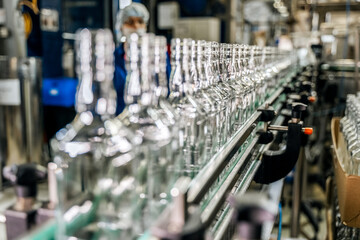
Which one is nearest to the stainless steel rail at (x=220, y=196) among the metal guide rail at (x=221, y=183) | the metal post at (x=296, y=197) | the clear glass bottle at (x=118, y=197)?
the metal guide rail at (x=221, y=183)

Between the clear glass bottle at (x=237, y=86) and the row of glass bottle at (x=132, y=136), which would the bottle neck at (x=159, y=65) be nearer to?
the row of glass bottle at (x=132, y=136)

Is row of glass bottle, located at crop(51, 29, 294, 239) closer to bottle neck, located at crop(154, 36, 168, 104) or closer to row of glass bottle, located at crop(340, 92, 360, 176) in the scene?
bottle neck, located at crop(154, 36, 168, 104)

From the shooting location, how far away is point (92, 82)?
2.09 feet

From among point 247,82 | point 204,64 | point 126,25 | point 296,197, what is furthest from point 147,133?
point 126,25

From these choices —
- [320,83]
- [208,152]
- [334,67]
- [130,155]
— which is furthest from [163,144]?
[334,67]

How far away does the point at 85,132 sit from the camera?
0.64 m

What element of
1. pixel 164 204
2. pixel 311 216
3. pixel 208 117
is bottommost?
pixel 311 216

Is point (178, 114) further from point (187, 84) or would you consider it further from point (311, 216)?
point (311, 216)

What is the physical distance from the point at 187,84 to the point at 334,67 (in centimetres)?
372

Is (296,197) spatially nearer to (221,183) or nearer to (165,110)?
(221,183)

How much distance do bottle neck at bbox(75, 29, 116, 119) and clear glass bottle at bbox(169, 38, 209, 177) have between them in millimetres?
165

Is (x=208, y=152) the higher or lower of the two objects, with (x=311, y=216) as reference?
higher

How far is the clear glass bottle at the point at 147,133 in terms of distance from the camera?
0.59 m

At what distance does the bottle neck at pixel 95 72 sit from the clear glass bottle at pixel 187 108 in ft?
0.54
